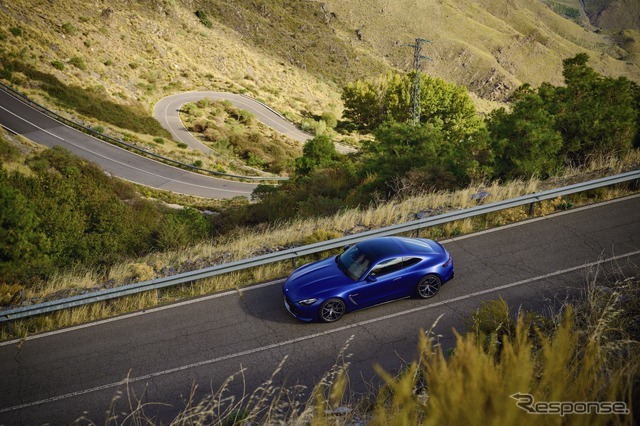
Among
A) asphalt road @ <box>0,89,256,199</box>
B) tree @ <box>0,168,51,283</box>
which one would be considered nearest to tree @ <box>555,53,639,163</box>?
tree @ <box>0,168,51,283</box>

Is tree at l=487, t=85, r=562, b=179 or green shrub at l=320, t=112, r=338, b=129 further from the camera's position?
green shrub at l=320, t=112, r=338, b=129

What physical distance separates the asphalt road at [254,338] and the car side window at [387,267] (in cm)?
77

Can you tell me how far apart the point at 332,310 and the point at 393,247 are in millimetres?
1806

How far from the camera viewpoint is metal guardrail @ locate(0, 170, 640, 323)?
10031mm

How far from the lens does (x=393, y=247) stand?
31.5 feet

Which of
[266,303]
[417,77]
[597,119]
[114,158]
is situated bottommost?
[114,158]

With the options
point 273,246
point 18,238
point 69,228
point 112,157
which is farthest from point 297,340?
point 112,157

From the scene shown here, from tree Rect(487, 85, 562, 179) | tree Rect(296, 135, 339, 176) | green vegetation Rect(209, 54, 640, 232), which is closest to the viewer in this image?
tree Rect(487, 85, 562, 179)

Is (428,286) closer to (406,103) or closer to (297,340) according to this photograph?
(297,340)

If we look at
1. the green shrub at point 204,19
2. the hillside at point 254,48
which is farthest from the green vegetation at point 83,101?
the green shrub at point 204,19

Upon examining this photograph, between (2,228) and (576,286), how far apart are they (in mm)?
16354

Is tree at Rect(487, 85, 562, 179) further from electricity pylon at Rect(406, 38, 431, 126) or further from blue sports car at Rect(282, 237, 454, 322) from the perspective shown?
electricity pylon at Rect(406, 38, 431, 126)

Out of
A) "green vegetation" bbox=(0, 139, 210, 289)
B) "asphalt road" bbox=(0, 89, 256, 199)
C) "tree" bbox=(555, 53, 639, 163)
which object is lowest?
"asphalt road" bbox=(0, 89, 256, 199)

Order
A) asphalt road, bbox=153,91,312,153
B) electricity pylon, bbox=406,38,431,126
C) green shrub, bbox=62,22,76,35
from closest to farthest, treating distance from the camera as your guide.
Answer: electricity pylon, bbox=406,38,431,126 → asphalt road, bbox=153,91,312,153 → green shrub, bbox=62,22,76,35
